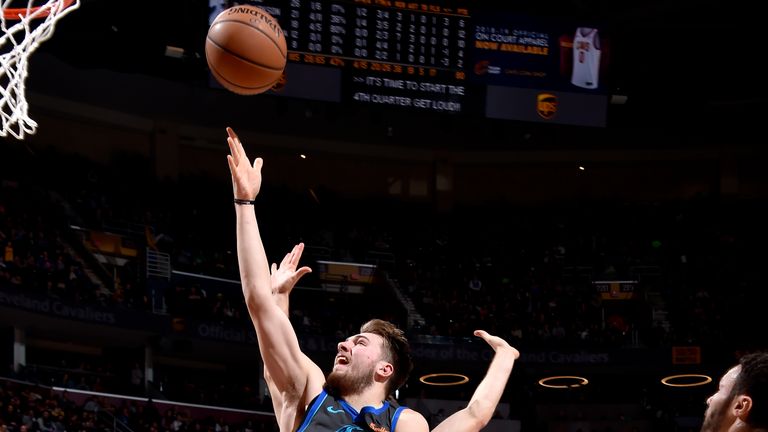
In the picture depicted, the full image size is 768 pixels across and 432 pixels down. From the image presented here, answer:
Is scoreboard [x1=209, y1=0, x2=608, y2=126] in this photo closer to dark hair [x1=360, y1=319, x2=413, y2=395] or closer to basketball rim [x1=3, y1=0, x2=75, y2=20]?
basketball rim [x1=3, y1=0, x2=75, y2=20]

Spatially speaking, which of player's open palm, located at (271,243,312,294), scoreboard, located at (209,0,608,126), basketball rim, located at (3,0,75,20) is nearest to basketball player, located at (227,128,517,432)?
player's open palm, located at (271,243,312,294)

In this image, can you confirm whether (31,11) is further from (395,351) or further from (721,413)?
(721,413)

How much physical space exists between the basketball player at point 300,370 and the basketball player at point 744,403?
110cm

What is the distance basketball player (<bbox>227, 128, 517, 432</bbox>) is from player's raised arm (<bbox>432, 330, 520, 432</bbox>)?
145 millimetres

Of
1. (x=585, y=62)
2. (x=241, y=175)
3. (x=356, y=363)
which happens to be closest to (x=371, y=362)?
(x=356, y=363)

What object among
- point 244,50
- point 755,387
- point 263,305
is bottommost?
point 755,387

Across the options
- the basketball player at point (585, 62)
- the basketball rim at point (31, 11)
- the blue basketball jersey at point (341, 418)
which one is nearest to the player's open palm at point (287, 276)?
the blue basketball jersey at point (341, 418)

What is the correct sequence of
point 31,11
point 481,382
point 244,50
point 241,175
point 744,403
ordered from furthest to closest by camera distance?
point 31,11 → point 244,50 → point 481,382 → point 241,175 → point 744,403

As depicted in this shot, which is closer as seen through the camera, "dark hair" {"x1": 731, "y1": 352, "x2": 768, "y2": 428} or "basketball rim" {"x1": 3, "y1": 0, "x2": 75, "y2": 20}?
"dark hair" {"x1": 731, "y1": 352, "x2": 768, "y2": 428}

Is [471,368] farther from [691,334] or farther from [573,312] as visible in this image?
[691,334]

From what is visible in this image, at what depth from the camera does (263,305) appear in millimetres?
3346

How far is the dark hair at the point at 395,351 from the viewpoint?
3525 mm

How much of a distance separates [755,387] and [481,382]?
1354 mm

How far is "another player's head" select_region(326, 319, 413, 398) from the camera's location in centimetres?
341
